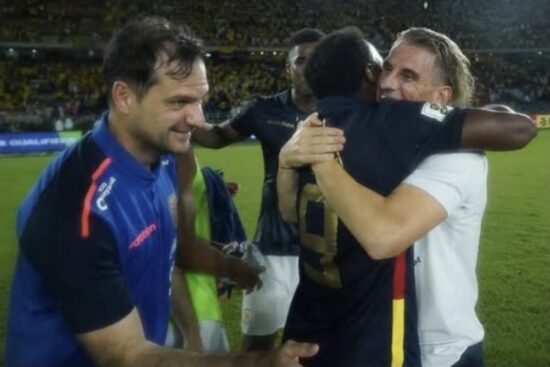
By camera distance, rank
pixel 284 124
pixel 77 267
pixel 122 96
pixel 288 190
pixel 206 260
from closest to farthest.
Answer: pixel 77 267 < pixel 122 96 < pixel 288 190 < pixel 206 260 < pixel 284 124

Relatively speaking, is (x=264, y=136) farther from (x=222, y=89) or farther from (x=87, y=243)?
(x=222, y=89)

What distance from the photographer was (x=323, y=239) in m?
1.93

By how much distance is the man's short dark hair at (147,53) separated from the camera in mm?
1981

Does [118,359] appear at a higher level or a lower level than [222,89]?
higher

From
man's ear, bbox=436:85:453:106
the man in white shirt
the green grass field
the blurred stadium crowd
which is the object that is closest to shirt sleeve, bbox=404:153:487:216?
the man in white shirt

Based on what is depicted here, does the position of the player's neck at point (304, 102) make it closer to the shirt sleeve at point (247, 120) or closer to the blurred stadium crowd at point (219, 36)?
the shirt sleeve at point (247, 120)

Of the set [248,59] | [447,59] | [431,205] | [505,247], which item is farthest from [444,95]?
[248,59]

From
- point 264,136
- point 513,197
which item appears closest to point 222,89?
point 513,197

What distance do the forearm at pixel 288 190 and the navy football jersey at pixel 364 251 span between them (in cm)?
9

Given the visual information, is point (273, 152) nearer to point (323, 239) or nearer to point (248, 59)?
point (323, 239)

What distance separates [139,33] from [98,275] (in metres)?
0.75

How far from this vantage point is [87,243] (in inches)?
68.1

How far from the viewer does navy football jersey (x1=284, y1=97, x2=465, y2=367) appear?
1.80 meters

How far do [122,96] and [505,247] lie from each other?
6.40 metres
